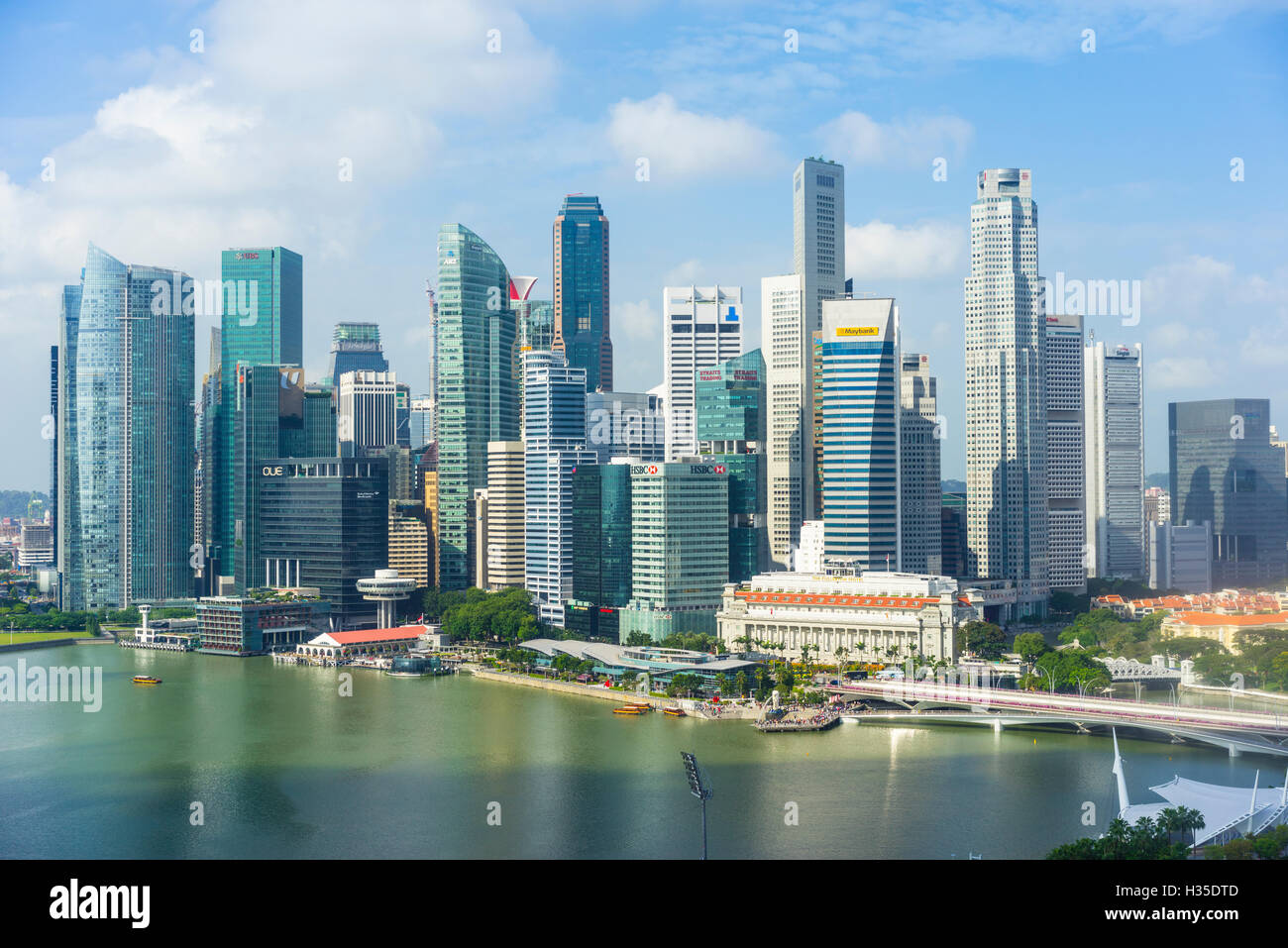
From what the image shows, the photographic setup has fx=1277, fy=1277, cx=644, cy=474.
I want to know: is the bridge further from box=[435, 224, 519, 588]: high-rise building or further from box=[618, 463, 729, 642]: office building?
box=[435, 224, 519, 588]: high-rise building

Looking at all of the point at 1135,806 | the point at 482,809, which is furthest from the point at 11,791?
the point at 1135,806

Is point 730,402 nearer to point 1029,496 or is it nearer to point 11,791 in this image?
point 1029,496

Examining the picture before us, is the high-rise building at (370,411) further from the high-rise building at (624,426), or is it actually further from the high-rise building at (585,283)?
the high-rise building at (624,426)

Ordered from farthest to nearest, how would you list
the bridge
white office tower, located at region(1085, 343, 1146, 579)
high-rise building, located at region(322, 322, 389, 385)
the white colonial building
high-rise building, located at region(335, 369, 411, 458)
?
high-rise building, located at region(322, 322, 389, 385), high-rise building, located at region(335, 369, 411, 458), white office tower, located at region(1085, 343, 1146, 579), the white colonial building, the bridge

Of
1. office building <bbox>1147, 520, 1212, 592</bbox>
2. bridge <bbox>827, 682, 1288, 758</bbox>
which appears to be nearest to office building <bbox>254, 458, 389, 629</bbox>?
bridge <bbox>827, 682, 1288, 758</bbox>

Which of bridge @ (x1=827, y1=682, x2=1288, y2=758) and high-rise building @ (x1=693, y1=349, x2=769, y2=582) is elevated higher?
high-rise building @ (x1=693, y1=349, x2=769, y2=582)

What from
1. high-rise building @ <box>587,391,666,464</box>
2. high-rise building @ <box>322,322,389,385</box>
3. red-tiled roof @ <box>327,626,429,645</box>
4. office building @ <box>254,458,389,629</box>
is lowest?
red-tiled roof @ <box>327,626,429,645</box>
